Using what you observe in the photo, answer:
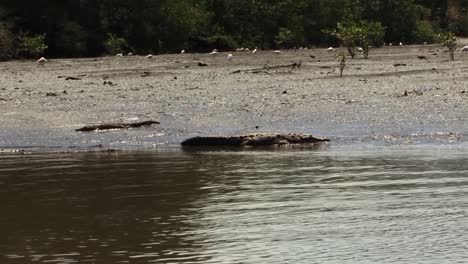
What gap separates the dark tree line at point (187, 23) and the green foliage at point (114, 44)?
7cm

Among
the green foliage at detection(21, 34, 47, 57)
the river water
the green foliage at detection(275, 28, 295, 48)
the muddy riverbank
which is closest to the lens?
the river water

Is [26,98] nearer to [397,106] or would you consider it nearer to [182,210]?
[397,106]

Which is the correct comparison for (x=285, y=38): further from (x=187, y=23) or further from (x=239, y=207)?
(x=239, y=207)

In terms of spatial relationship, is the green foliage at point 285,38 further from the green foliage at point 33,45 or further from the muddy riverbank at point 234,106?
the muddy riverbank at point 234,106

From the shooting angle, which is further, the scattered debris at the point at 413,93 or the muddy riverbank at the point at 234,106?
the scattered debris at the point at 413,93

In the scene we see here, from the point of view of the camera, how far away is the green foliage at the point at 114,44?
40.8 meters

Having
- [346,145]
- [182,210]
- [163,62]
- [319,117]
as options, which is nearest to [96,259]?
[182,210]

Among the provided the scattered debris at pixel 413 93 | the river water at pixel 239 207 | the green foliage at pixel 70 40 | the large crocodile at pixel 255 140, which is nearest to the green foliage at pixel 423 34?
the green foliage at pixel 70 40

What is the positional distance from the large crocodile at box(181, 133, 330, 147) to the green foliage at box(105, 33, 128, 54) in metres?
27.9

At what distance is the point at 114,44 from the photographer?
4084 cm

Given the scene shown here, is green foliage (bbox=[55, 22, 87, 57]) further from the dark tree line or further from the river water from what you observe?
the river water

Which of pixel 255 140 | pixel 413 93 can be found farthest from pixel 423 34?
pixel 255 140

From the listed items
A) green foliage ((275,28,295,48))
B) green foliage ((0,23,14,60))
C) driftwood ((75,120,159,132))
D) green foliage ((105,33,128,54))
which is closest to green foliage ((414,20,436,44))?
green foliage ((275,28,295,48))

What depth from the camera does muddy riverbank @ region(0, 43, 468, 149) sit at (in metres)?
14.3
